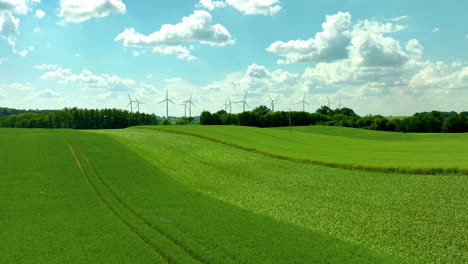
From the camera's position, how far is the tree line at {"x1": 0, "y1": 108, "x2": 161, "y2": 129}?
153 meters

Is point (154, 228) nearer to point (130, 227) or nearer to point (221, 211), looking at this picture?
point (130, 227)

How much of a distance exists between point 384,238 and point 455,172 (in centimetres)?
1846

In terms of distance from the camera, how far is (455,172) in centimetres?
2795

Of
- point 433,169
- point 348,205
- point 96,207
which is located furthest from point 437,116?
point 96,207

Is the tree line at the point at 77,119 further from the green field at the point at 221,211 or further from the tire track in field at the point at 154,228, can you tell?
the tire track in field at the point at 154,228

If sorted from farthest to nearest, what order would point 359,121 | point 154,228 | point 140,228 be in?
point 359,121
point 154,228
point 140,228

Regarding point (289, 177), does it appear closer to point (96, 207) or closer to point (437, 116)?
point (96, 207)

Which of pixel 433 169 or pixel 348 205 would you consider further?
pixel 433 169

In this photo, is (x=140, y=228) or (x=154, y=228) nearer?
(x=140, y=228)

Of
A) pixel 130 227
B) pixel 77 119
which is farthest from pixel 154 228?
pixel 77 119

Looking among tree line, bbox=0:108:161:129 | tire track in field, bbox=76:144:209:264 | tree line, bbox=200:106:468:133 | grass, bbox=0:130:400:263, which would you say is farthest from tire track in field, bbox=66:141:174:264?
tree line, bbox=0:108:161:129

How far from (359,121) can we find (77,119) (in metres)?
135

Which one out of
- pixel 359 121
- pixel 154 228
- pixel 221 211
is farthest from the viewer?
pixel 359 121

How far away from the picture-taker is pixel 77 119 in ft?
511
